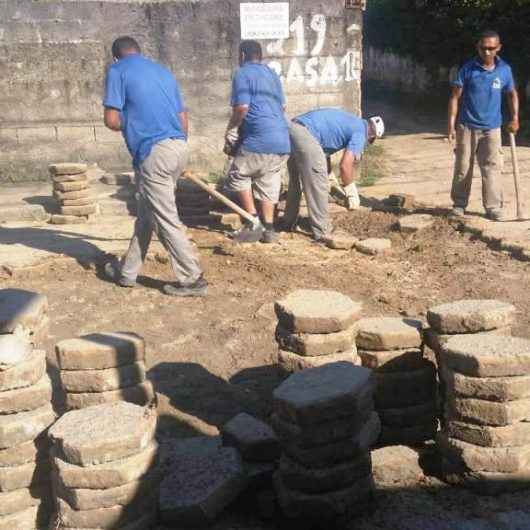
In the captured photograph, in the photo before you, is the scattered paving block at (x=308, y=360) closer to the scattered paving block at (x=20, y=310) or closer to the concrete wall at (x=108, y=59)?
the scattered paving block at (x=20, y=310)

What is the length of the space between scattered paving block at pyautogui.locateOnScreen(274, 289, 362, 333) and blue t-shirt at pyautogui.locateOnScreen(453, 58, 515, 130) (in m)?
4.52

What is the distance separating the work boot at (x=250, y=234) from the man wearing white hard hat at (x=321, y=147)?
0.51 metres

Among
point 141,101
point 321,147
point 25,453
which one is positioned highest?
point 141,101

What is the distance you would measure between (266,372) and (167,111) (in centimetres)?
225

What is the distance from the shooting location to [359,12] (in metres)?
10.3

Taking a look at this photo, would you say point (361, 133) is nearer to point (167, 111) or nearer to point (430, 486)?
point (167, 111)

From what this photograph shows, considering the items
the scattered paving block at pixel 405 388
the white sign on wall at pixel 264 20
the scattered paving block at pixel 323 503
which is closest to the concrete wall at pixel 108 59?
the white sign on wall at pixel 264 20

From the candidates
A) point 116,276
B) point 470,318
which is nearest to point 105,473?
point 470,318

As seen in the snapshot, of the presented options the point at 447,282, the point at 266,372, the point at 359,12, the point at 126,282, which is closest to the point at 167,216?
the point at 126,282

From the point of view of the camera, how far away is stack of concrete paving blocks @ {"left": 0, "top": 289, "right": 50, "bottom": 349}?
12.2ft

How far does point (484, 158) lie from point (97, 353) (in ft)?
18.0

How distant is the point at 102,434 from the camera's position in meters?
3.05

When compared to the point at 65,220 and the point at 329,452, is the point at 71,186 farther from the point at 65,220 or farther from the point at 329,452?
the point at 329,452

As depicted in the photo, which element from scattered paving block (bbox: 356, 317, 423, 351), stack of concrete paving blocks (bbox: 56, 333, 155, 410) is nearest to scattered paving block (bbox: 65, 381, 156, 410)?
stack of concrete paving blocks (bbox: 56, 333, 155, 410)
